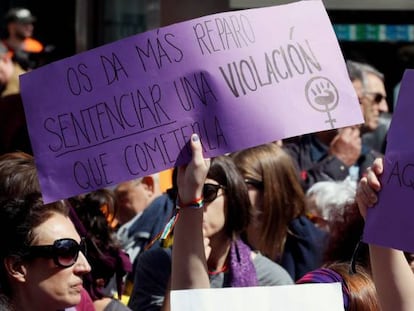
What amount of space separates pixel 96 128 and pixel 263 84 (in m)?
0.47

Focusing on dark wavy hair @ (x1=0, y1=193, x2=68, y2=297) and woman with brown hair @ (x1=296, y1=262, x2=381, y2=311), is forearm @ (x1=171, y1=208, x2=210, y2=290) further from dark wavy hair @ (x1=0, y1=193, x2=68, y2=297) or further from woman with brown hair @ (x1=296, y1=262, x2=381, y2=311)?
dark wavy hair @ (x1=0, y1=193, x2=68, y2=297)

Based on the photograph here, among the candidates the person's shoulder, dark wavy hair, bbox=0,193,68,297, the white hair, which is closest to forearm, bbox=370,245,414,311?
dark wavy hair, bbox=0,193,68,297

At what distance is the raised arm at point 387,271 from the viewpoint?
2693 mm

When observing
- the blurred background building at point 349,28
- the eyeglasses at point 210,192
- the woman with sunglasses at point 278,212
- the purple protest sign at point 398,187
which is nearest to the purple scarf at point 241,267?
the eyeglasses at point 210,192

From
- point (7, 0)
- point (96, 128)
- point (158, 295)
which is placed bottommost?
point (158, 295)

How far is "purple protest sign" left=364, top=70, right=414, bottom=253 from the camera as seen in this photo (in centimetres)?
264

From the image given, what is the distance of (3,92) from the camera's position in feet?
26.9

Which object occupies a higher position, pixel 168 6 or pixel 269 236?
pixel 168 6

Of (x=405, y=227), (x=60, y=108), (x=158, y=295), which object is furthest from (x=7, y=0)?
(x=405, y=227)

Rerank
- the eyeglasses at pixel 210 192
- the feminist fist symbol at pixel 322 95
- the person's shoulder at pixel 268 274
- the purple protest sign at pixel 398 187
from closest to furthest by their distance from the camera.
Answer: the purple protest sign at pixel 398 187 < the feminist fist symbol at pixel 322 95 < the eyeglasses at pixel 210 192 < the person's shoulder at pixel 268 274

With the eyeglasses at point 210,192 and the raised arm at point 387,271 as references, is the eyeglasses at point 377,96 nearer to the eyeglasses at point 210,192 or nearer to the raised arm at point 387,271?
the eyeglasses at point 210,192

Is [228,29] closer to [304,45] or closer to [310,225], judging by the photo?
[304,45]

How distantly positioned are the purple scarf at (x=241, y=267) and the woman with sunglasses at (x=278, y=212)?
614mm

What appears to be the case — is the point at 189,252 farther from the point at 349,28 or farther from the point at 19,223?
the point at 349,28
